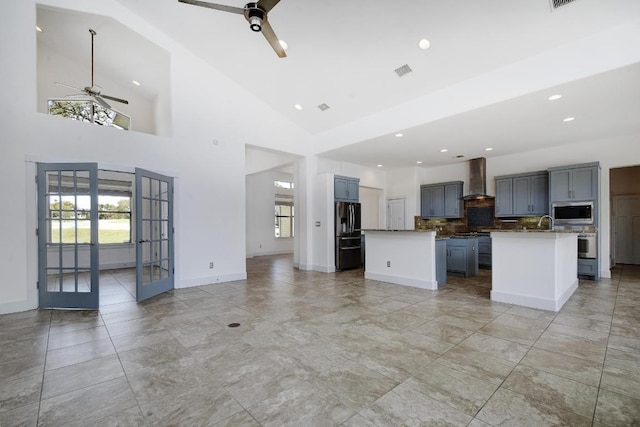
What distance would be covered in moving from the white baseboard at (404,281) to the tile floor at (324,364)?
2.34 feet

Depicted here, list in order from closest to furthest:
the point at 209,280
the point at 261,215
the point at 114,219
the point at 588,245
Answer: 1. the point at 209,280
2. the point at 588,245
3. the point at 114,219
4. the point at 261,215

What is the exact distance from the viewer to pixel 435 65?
4.14 metres

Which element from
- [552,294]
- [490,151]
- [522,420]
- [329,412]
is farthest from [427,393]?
[490,151]

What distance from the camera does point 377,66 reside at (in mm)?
4457

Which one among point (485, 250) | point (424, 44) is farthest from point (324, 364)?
point (485, 250)

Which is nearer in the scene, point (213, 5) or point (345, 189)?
point (213, 5)

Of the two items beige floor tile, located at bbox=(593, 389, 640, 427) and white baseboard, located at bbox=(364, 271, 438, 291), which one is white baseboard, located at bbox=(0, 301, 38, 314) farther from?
beige floor tile, located at bbox=(593, 389, 640, 427)

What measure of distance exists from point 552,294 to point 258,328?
151 inches

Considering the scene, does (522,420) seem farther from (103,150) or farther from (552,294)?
(103,150)

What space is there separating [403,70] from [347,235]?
3.93 m

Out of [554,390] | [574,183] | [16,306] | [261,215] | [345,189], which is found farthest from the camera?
[261,215]

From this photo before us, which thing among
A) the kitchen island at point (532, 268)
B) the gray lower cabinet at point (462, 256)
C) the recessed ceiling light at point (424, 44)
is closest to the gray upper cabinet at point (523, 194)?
the gray lower cabinet at point (462, 256)

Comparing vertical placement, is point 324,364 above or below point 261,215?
below

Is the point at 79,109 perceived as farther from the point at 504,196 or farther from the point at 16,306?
the point at 504,196
